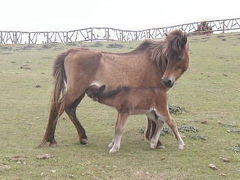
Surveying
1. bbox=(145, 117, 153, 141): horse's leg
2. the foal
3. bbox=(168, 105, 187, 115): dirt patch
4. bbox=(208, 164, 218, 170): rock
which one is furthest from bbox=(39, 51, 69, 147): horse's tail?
bbox=(168, 105, 187, 115): dirt patch

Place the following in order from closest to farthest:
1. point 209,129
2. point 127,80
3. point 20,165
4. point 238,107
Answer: point 20,165
point 127,80
point 209,129
point 238,107

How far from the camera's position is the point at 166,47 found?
8.55 m

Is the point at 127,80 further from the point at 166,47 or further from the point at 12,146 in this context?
the point at 12,146

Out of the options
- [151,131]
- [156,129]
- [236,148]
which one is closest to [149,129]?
[151,131]

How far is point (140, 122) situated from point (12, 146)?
350cm

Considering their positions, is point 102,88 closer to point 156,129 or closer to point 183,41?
point 156,129

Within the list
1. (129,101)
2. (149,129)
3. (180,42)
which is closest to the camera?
(180,42)

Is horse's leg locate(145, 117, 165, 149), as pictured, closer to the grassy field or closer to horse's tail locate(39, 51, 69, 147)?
the grassy field

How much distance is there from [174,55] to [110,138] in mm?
2351

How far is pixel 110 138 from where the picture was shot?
978cm

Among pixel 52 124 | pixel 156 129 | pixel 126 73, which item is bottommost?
pixel 156 129

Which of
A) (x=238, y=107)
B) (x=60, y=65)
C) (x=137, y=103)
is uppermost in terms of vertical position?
(x=60, y=65)

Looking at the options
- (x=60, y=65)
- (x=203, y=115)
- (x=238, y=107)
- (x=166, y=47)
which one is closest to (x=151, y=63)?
(x=166, y=47)

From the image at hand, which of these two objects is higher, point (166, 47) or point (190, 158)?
point (166, 47)
